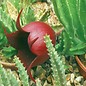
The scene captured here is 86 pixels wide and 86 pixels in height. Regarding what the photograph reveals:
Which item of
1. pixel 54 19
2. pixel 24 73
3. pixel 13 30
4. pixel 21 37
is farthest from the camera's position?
pixel 54 19

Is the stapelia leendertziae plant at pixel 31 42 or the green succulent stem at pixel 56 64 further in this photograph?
the stapelia leendertziae plant at pixel 31 42

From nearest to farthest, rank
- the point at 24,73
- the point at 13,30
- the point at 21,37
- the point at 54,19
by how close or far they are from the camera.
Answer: the point at 24,73
the point at 21,37
the point at 13,30
the point at 54,19

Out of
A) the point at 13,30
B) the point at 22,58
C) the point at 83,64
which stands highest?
the point at 13,30

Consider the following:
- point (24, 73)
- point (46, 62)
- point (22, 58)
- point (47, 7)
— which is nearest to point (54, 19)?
point (47, 7)

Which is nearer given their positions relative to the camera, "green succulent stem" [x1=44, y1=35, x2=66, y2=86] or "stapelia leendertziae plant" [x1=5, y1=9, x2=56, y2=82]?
"green succulent stem" [x1=44, y1=35, x2=66, y2=86]

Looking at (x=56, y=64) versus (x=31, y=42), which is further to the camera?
(x=31, y=42)

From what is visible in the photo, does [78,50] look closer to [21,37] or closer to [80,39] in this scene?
[80,39]

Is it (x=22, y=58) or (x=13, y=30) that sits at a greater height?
(x=13, y=30)

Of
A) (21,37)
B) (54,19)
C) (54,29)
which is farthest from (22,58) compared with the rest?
(54,19)

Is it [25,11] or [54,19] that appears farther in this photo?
[54,19]
